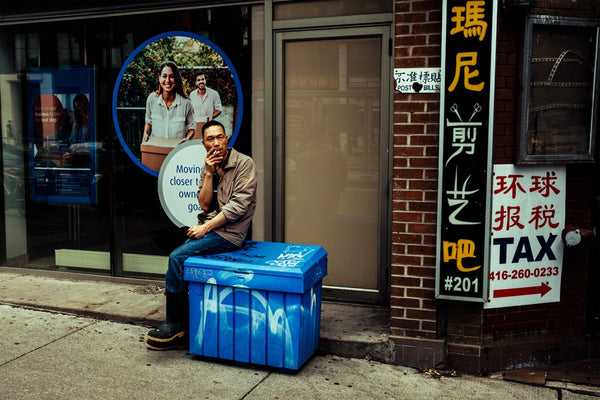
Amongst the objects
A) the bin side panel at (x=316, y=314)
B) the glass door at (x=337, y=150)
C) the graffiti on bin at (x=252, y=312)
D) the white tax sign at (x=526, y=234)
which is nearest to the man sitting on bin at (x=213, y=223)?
the graffiti on bin at (x=252, y=312)

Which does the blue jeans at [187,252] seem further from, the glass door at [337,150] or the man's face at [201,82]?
the man's face at [201,82]

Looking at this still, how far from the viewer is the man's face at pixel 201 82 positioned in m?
6.30

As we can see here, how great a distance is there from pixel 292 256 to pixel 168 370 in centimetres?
127

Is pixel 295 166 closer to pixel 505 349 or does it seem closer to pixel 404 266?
pixel 404 266

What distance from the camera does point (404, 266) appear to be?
4.65 metres

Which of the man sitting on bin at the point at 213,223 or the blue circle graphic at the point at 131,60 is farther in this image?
the blue circle graphic at the point at 131,60

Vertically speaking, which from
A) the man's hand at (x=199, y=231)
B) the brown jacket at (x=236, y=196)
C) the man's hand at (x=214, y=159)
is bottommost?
the man's hand at (x=199, y=231)

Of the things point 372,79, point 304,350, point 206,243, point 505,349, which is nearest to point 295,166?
point 372,79

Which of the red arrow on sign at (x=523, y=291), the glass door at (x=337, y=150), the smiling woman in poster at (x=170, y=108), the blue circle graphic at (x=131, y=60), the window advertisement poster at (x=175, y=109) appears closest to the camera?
the red arrow on sign at (x=523, y=291)

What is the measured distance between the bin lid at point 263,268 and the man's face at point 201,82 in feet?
7.50

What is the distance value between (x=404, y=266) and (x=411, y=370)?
0.79 metres

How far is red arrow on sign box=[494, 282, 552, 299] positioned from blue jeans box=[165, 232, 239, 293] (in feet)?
6.96

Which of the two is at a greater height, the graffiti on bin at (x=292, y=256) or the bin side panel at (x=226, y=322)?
the graffiti on bin at (x=292, y=256)

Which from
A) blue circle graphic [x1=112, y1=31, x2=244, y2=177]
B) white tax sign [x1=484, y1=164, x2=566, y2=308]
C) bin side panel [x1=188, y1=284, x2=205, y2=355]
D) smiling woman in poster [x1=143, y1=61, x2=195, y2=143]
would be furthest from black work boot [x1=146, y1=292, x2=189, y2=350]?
white tax sign [x1=484, y1=164, x2=566, y2=308]
